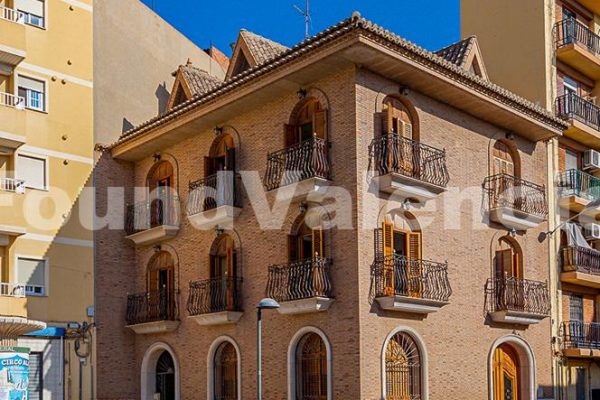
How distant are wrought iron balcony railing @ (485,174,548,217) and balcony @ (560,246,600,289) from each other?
1.97 m

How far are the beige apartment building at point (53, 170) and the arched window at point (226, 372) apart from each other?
434cm

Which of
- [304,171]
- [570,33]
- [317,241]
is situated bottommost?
[317,241]

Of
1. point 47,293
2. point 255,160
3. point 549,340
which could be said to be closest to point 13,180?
point 47,293

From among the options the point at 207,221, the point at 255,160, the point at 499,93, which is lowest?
the point at 207,221

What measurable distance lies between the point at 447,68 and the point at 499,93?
2.35 meters

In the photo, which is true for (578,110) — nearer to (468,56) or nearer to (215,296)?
(468,56)

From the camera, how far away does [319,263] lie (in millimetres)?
19297

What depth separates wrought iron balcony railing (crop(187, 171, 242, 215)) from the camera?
22.3m

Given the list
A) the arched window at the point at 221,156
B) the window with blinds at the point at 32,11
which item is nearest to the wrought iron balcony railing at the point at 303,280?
the arched window at the point at 221,156

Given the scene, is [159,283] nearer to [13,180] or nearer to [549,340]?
[13,180]

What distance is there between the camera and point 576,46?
2700 centimetres

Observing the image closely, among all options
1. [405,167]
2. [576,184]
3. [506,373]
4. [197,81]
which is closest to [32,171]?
[197,81]

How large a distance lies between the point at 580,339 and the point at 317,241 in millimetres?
10074

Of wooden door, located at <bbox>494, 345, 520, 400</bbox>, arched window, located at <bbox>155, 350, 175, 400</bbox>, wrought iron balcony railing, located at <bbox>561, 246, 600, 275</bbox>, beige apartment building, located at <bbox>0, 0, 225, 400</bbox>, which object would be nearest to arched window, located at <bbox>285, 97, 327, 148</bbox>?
wooden door, located at <bbox>494, 345, 520, 400</bbox>
